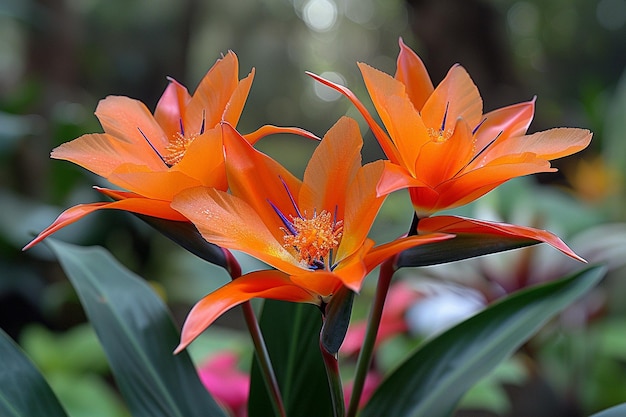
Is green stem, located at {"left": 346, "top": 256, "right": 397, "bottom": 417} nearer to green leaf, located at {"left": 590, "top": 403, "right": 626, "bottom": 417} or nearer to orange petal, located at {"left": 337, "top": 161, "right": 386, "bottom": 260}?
orange petal, located at {"left": 337, "top": 161, "right": 386, "bottom": 260}

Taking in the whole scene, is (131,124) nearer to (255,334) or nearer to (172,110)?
(172,110)

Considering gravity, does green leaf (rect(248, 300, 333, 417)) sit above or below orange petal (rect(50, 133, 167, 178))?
below

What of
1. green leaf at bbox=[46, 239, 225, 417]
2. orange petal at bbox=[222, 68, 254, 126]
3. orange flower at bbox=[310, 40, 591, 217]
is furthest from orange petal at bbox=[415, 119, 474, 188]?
green leaf at bbox=[46, 239, 225, 417]

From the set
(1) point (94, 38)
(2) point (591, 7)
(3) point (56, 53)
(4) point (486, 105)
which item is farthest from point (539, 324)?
(1) point (94, 38)

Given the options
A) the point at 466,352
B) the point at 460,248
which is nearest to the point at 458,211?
the point at 466,352

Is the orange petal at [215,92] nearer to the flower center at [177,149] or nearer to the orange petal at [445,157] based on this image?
the flower center at [177,149]

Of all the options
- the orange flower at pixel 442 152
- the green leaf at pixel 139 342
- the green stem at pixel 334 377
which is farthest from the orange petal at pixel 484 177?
the green leaf at pixel 139 342
